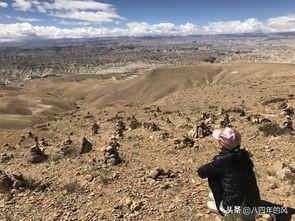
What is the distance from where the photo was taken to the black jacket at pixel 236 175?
7688 mm

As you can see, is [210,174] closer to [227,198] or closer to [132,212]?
[227,198]

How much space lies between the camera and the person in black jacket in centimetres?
765

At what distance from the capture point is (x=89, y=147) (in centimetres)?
1711

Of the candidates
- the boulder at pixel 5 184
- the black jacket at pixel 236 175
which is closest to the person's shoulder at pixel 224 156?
the black jacket at pixel 236 175

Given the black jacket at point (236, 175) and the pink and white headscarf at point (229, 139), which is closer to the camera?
the pink and white headscarf at point (229, 139)

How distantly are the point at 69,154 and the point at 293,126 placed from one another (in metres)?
9.30

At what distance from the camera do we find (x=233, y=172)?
25.3ft

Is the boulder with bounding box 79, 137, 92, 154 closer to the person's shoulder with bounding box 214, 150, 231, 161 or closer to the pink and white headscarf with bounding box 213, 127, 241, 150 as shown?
the person's shoulder with bounding box 214, 150, 231, 161

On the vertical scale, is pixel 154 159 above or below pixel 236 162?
below

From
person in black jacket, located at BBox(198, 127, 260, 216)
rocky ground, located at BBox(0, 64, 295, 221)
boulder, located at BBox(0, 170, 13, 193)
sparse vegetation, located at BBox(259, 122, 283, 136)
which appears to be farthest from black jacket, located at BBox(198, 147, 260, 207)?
sparse vegetation, located at BBox(259, 122, 283, 136)

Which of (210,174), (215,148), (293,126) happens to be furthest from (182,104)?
(210,174)

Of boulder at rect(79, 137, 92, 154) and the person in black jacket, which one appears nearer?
the person in black jacket

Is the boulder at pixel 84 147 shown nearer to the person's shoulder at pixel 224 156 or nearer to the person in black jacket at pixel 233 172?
the person in black jacket at pixel 233 172

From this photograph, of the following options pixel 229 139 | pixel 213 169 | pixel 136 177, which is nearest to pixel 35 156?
pixel 136 177
